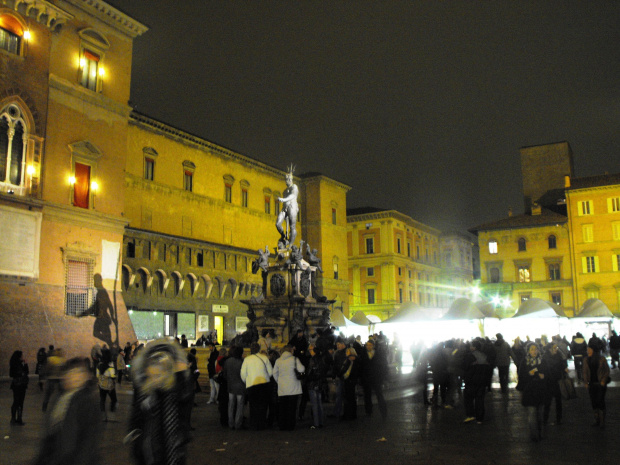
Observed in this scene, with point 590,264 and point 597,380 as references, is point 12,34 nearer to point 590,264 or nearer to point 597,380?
point 597,380

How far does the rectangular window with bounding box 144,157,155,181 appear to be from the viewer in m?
39.9

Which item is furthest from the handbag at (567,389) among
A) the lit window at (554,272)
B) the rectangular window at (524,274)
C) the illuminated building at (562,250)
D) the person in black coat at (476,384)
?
the rectangular window at (524,274)

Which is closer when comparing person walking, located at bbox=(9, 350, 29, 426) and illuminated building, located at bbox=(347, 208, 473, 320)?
person walking, located at bbox=(9, 350, 29, 426)

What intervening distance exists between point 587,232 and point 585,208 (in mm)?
2110

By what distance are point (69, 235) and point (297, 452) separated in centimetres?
2048

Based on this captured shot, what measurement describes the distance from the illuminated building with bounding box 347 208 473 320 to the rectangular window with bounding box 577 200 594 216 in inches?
742

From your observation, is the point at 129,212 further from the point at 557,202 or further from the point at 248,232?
the point at 557,202

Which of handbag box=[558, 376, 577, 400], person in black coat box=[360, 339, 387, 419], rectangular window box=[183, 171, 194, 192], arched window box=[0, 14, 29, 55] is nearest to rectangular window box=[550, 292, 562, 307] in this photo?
rectangular window box=[183, 171, 194, 192]

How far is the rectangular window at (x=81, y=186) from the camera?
27.0 metres

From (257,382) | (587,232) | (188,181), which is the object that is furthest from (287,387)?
(587,232)

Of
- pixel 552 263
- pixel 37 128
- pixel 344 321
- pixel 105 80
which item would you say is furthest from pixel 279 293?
pixel 552 263

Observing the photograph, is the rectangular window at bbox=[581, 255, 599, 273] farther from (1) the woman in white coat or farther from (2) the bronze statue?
(1) the woman in white coat

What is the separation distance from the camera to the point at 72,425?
16.2 feet

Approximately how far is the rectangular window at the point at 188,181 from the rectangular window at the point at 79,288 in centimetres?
1667
